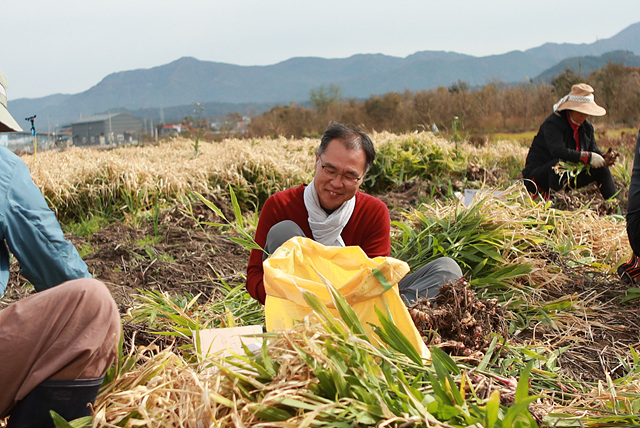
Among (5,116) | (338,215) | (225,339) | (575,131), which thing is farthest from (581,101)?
(5,116)

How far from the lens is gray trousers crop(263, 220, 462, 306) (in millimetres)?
2004

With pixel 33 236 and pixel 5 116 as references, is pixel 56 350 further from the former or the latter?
pixel 5 116

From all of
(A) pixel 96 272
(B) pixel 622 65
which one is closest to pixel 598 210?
(A) pixel 96 272

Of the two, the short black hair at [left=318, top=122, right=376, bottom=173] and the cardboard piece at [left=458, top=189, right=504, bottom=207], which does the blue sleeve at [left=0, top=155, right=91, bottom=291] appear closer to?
the short black hair at [left=318, top=122, right=376, bottom=173]

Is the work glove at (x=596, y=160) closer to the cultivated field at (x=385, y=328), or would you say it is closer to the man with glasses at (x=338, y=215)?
the cultivated field at (x=385, y=328)

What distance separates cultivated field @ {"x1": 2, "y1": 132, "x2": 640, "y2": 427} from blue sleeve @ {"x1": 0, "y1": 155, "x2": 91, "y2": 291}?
0.32 m

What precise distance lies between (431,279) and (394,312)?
0.73m

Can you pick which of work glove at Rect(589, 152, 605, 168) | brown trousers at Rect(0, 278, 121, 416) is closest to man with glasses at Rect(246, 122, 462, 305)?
brown trousers at Rect(0, 278, 121, 416)

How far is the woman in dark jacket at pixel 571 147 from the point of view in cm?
445

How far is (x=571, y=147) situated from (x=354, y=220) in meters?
3.23

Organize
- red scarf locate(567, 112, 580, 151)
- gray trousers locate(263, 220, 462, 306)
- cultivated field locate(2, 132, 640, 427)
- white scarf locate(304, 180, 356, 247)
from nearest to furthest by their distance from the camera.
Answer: cultivated field locate(2, 132, 640, 427)
gray trousers locate(263, 220, 462, 306)
white scarf locate(304, 180, 356, 247)
red scarf locate(567, 112, 580, 151)

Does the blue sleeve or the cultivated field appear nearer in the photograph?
the cultivated field

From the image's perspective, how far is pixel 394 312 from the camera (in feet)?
5.08

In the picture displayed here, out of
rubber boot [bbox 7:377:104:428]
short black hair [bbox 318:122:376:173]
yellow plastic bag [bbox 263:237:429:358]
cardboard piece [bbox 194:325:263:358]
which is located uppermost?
short black hair [bbox 318:122:376:173]
